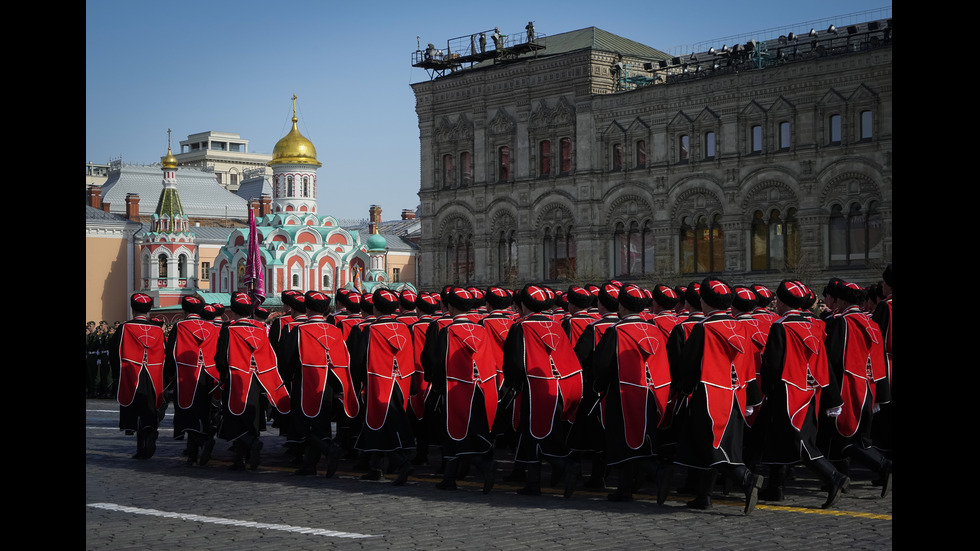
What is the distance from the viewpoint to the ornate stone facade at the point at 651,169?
1465 inches

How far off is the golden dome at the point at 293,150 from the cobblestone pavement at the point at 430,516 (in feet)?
168

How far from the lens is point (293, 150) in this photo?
61000 millimetres

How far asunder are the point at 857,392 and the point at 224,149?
136 meters

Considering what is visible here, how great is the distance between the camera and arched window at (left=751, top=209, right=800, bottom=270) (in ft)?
127

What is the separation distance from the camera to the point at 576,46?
48094 mm

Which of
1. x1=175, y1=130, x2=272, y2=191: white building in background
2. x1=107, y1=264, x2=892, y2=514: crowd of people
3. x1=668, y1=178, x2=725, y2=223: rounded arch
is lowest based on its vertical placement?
x1=107, y1=264, x2=892, y2=514: crowd of people

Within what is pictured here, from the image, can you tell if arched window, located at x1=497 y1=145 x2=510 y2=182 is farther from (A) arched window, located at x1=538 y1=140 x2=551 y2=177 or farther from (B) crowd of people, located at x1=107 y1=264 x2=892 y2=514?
(B) crowd of people, located at x1=107 y1=264 x2=892 y2=514

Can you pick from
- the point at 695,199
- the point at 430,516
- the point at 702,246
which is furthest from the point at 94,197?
the point at 430,516

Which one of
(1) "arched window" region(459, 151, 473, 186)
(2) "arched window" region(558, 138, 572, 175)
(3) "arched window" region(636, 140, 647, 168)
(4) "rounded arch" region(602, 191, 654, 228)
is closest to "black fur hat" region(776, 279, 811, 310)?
(4) "rounded arch" region(602, 191, 654, 228)

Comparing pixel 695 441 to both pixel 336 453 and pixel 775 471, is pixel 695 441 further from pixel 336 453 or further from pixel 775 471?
pixel 336 453

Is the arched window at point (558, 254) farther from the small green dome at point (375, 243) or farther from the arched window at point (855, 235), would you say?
the small green dome at point (375, 243)

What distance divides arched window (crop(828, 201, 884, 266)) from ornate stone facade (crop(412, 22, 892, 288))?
47mm

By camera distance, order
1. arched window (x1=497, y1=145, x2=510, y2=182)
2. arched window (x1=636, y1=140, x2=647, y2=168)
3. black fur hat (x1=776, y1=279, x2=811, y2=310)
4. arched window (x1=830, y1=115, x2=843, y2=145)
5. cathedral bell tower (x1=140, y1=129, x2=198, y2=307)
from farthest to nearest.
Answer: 1. cathedral bell tower (x1=140, y1=129, x2=198, y2=307)
2. arched window (x1=497, y1=145, x2=510, y2=182)
3. arched window (x1=636, y1=140, x2=647, y2=168)
4. arched window (x1=830, y1=115, x2=843, y2=145)
5. black fur hat (x1=776, y1=279, x2=811, y2=310)

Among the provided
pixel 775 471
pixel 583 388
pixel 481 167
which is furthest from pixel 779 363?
pixel 481 167
